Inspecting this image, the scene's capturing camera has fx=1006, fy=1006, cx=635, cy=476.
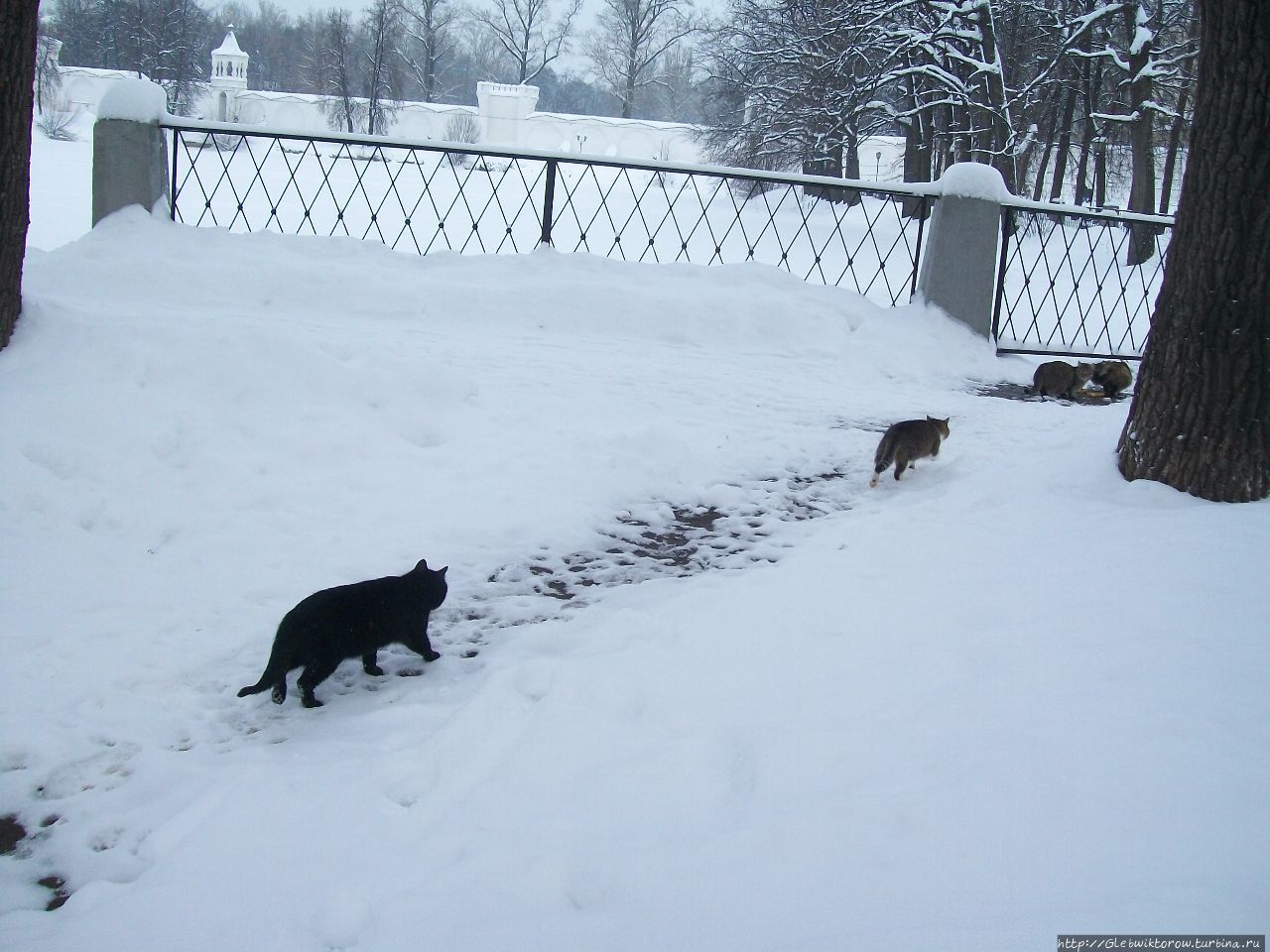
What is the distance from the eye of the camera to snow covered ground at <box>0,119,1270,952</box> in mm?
2229

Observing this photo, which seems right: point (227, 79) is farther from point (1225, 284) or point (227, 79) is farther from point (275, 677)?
point (1225, 284)

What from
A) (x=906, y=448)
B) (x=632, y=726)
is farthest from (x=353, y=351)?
(x=632, y=726)

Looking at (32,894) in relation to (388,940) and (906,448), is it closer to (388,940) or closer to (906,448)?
(388,940)

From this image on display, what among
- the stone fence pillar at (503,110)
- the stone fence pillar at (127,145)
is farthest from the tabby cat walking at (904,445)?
the stone fence pillar at (503,110)

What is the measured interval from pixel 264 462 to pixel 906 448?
343 cm

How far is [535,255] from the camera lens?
9734mm

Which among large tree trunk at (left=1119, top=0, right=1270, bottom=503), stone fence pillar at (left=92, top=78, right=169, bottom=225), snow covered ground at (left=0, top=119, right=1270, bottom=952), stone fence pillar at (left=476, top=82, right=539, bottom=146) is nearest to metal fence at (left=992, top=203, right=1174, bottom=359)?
large tree trunk at (left=1119, top=0, right=1270, bottom=503)

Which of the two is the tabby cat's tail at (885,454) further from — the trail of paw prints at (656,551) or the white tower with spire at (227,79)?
the white tower with spire at (227,79)

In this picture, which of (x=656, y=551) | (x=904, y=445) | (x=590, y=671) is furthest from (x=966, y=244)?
(x=590, y=671)

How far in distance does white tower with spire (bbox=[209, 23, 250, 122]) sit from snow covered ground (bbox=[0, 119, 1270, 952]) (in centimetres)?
3789

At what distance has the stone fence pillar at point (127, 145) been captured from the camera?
29.5ft

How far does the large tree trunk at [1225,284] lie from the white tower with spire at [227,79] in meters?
41.6

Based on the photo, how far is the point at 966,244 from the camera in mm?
9594

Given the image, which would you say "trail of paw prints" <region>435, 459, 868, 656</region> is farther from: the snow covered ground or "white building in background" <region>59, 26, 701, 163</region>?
"white building in background" <region>59, 26, 701, 163</region>
